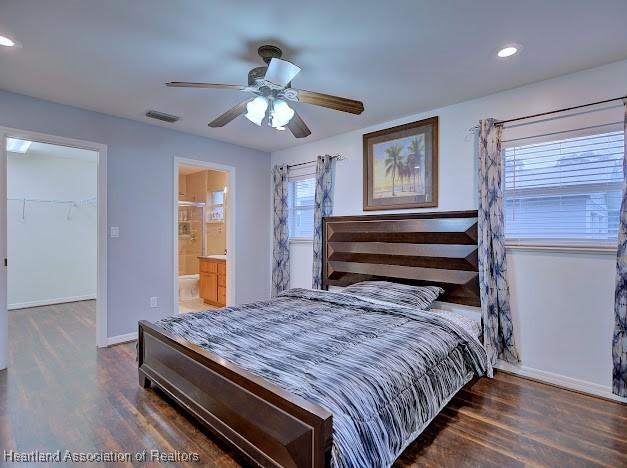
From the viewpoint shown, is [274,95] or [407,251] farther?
[407,251]

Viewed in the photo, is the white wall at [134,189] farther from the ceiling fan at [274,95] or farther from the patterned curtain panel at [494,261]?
the patterned curtain panel at [494,261]

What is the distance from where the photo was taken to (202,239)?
22.2 feet

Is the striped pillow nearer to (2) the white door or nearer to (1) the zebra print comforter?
(1) the zebra print comforter

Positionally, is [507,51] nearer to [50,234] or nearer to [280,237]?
[280,237]

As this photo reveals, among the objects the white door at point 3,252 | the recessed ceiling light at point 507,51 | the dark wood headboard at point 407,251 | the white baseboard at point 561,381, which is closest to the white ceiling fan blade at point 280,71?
the recessed ceiling light at point 507,51

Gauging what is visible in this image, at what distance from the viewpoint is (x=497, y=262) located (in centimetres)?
291

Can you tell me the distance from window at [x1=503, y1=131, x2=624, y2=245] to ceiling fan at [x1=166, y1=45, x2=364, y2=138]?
1.65 m

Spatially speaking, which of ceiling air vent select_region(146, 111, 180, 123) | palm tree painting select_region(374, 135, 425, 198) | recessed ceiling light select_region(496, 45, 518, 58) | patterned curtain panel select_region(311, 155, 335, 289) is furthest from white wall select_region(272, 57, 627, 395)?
ceiling air vent select_region(146, 111, 180, 123)

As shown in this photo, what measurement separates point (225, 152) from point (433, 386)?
3845 millimetres

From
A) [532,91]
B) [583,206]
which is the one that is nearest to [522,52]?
[532,91]

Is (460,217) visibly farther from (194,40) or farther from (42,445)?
(42,445)

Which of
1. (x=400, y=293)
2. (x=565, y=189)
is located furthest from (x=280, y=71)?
(x=565, y=189)

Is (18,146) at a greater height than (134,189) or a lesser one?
greater

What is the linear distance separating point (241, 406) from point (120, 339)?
2.66 meters
